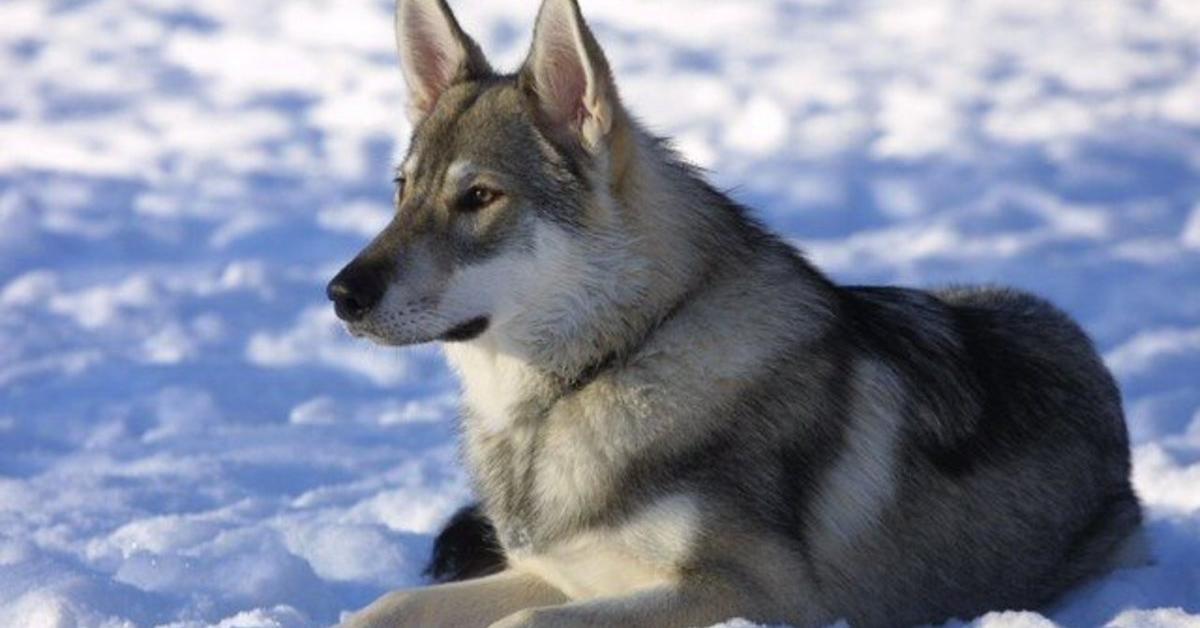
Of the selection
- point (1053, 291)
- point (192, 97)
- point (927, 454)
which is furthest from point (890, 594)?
point (192, 97)

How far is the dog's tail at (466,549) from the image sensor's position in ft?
17.4

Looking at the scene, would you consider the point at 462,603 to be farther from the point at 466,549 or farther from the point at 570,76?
the point at 570,76

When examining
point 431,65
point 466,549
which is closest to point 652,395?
point 466,549

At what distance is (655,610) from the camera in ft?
13.9

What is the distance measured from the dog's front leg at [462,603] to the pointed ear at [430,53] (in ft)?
4.18

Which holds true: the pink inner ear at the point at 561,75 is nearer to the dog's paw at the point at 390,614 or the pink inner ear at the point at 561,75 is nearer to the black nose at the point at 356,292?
the black nose at the point at 356,292

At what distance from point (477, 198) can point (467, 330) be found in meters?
0.33

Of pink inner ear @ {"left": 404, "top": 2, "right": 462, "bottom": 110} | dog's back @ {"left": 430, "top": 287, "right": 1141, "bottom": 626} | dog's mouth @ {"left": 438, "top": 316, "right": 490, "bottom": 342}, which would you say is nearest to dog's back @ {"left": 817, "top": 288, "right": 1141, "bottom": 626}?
dog's back @ {"left": 430, "top": 287, "right": 1141, "bottom": 626}

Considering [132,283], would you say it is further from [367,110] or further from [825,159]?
[825,159]

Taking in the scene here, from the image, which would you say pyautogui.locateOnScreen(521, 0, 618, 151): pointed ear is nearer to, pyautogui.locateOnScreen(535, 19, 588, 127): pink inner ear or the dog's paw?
pyautogui.locateOnScreen(535, 19, 588, 127): pink inner ear

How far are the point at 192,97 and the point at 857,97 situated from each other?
500 cm

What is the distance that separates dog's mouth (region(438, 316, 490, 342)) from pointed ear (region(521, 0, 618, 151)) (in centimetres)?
51

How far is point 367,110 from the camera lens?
1403cm

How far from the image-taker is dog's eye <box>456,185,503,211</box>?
4.54m
